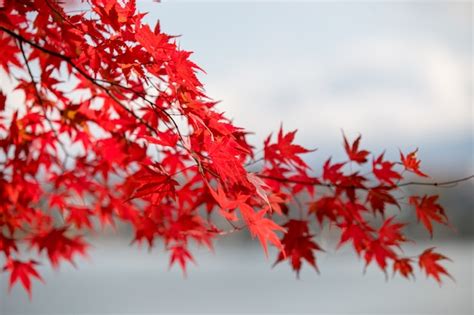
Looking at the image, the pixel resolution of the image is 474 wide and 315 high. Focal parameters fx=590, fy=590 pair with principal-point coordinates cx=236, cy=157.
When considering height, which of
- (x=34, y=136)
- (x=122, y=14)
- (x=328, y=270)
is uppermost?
(x=122, y=14)

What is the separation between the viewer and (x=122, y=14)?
46.6 inches

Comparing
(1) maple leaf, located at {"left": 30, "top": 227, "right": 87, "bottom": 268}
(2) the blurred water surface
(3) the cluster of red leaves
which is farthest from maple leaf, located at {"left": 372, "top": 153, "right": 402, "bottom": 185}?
(2) the blurred water surface

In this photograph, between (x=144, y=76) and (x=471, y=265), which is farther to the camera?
(x=471, y=265)

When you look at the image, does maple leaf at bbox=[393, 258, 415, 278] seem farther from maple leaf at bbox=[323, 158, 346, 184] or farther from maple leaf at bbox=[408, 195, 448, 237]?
maple leaf at bbox=[323, 158, 346, 184]

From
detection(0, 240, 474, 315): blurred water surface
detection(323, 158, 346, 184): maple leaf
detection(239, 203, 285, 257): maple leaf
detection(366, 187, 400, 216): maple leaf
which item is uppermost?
detection(323, 158, 346, 184): maple leaf

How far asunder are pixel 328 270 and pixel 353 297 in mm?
4979

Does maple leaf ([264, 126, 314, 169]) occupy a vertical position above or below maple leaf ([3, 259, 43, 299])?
above

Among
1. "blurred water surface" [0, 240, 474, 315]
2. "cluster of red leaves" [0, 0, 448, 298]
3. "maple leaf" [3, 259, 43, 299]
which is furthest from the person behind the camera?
"blurred water surface" [0, 240, 474, 315]

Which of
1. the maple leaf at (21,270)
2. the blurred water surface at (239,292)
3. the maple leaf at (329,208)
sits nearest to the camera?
the maple leaf at (329,208)

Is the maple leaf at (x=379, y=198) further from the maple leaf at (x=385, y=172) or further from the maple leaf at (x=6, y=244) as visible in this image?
the maple leaf at (x=6, y=244)

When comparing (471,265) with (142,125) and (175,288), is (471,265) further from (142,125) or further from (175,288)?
(142,125)

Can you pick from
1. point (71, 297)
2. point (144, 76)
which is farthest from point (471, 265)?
point (144, 76)

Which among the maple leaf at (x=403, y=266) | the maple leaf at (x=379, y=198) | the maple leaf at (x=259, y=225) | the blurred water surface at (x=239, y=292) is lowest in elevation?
the blurred water surface at (x=239, y=292)

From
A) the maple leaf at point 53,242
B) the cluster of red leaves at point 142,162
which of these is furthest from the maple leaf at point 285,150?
the maple leaf at point 53,242
